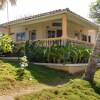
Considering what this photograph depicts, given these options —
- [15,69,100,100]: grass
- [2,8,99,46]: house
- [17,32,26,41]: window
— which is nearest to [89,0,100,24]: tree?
[2,8,99,46]: house

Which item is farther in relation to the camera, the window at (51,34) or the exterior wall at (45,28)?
the window at (51,34)

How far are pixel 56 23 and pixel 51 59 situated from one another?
20.0ft

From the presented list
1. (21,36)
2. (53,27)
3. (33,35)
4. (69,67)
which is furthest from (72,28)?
(69,67)

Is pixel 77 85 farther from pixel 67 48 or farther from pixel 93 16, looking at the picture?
pixel 93 16

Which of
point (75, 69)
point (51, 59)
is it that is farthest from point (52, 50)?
point (75, 69)

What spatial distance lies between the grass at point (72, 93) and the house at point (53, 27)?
6.92 metres

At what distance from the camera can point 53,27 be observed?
72.0 feet

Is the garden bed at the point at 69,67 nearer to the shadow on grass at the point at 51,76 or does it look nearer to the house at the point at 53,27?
the shadow on grass at the point at 51,76

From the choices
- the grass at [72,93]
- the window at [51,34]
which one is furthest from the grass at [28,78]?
the window at [51,34]

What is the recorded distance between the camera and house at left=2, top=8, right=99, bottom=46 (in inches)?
680

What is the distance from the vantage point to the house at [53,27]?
17259 millimetres

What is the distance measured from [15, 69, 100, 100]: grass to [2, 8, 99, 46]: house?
692 centimetres

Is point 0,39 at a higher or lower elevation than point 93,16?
lower

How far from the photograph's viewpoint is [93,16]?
3669 cm
